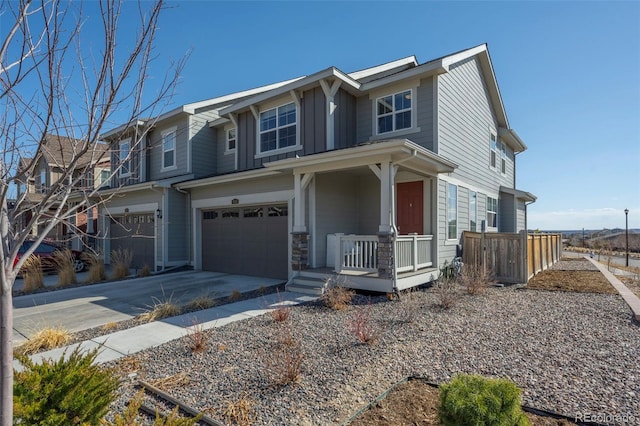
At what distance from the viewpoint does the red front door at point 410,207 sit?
1017 cm

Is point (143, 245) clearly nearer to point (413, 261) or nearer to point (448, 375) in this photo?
point (413, 261)

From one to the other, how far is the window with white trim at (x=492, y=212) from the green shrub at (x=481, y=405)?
12789 mm

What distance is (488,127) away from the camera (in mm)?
13961

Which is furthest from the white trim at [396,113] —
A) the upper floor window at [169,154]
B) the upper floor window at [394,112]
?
the upper floor window at [169,154]

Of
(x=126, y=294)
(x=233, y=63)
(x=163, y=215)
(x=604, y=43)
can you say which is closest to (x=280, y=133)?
(x=163, y=215)

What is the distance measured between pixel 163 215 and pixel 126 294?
15.1 feet

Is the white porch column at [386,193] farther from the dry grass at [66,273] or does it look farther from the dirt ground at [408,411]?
the dry grass at [66,273]

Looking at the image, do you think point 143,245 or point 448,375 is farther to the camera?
point 143,245

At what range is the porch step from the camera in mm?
8785

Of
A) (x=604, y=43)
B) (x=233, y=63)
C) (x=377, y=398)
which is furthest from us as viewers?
(x=604, y=43)

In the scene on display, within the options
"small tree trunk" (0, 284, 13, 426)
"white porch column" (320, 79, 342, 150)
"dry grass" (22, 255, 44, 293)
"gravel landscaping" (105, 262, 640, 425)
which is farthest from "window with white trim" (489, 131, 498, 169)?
"dry grass" (22, 255, 44, 293)

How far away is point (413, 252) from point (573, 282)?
5.35m

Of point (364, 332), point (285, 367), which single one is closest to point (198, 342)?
point (285, 367)

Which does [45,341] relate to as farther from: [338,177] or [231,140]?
[231,140]
